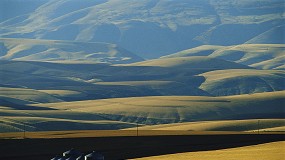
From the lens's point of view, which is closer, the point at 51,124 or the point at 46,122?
the point at 51,124

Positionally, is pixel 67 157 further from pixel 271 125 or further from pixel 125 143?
pixel 271 125

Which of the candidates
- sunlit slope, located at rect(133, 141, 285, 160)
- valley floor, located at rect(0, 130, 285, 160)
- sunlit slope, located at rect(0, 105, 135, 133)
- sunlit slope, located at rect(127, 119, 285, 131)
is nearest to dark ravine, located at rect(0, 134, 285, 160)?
valley floor, located at rect(0, 130, 285, 160)

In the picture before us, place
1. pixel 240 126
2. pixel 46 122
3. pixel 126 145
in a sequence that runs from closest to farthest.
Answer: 1. pixel 126 145
2. pixel 240 126
3. pixel 46 122

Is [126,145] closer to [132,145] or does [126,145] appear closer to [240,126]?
[132,145]

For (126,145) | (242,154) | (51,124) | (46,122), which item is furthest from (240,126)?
(242,154)

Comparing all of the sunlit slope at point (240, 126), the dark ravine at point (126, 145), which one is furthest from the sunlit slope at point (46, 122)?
the dark ravine at point (126, 145)

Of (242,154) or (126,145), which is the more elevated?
(242,154)

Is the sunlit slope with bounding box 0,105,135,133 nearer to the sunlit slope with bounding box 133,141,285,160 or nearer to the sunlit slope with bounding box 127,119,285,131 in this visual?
the sunlit slope with bounding box 127,119,285,131

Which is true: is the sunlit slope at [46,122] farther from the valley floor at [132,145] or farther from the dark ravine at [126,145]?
the dark ravine at [126,145]

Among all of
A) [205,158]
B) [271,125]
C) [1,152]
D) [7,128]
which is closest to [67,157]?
[205,158]

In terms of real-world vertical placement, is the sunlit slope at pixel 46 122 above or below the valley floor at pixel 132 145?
below
